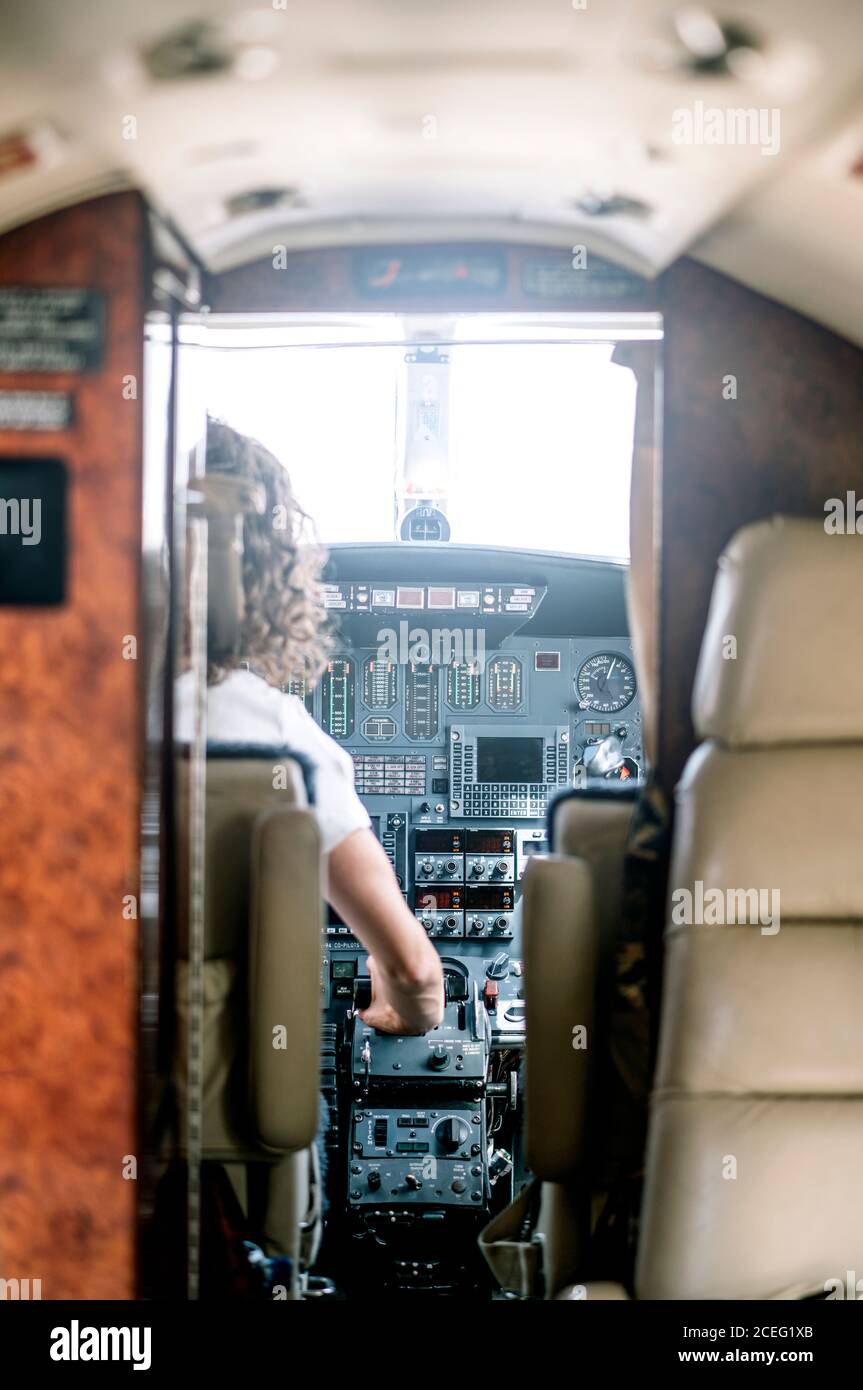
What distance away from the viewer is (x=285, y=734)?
1.81 metres

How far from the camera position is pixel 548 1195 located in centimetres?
188

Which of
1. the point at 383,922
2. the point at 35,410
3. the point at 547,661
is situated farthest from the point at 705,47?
the point at 547,661

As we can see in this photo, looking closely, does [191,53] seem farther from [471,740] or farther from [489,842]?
[489,842]

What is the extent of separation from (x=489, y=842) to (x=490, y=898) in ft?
0.56

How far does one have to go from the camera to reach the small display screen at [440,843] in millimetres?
3438

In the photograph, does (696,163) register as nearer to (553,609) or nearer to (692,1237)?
(692,1237)

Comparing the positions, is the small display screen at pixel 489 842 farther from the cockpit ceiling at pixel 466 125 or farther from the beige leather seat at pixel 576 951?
the cockpit ceiling at pixel 466 125

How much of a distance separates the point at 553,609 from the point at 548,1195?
5.71ft

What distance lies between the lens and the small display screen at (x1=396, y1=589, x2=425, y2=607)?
3139 millimetres

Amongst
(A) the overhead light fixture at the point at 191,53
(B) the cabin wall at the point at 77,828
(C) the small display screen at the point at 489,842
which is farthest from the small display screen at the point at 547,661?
(A) the overhead light fixture at the point at 191,53

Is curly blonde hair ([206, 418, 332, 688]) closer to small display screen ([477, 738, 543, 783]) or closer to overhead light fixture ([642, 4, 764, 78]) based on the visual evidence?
overhead light fixture ([642, 4, 764, 78])

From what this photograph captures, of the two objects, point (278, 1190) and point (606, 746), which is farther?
point (606, 746)

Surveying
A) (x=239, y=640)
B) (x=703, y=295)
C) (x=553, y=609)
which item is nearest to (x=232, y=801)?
(x=239, y=640)

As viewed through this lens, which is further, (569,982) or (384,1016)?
(384,1016)
